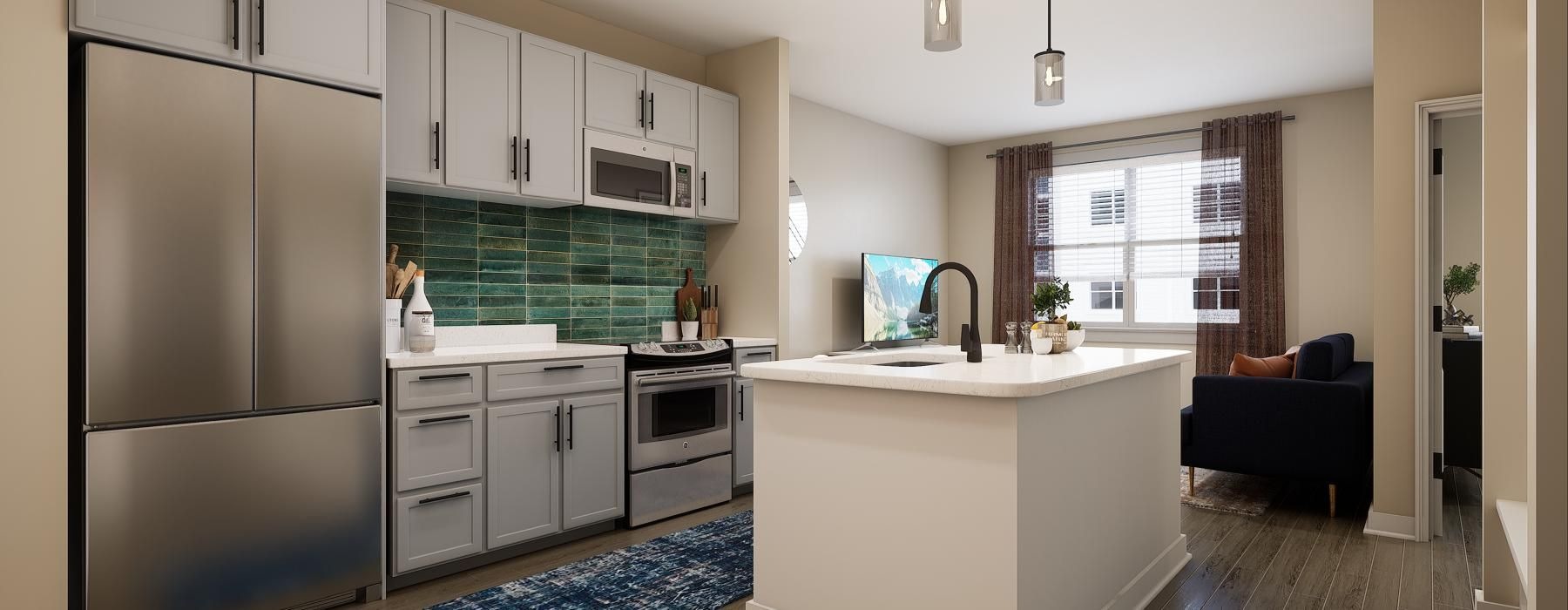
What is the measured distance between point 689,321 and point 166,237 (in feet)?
8.53

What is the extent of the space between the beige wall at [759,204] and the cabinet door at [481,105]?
4.81ft

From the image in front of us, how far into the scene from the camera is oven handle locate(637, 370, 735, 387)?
3.76 meters

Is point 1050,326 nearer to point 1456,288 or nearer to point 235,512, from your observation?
point 1456,288

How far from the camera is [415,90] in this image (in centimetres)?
321

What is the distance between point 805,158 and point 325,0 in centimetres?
346

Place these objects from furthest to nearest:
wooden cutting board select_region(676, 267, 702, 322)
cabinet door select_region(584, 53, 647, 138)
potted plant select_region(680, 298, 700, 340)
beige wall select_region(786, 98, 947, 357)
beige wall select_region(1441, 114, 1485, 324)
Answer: beige wall select_region(786, 98, 947, 357) → wooden cutting board select_region(676, 267, 702, 322) → potted plant select_region(680, 298, 700, 340) → cabinet door select_region(584, 53, 647, 138) → beige wall select_region(1441, 114, 1485, 324)

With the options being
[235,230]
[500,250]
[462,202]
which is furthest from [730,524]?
[235,230]

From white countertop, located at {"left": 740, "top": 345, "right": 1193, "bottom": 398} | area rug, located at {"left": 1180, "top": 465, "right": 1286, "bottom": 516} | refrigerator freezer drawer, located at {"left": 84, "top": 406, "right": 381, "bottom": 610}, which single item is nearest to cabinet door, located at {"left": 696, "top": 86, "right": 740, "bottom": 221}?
white countertop, located at {"left": 740, "top": 345, "right": 1193, "bottom": 398}

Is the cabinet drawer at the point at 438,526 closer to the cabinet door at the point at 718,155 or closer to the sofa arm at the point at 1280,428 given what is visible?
the cabinet door at the point at 718,155

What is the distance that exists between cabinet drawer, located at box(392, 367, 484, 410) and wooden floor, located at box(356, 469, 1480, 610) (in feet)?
2.30

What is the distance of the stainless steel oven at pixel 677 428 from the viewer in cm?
372

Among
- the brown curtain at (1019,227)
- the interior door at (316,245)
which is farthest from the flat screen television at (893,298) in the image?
the interior door at (316,245)
